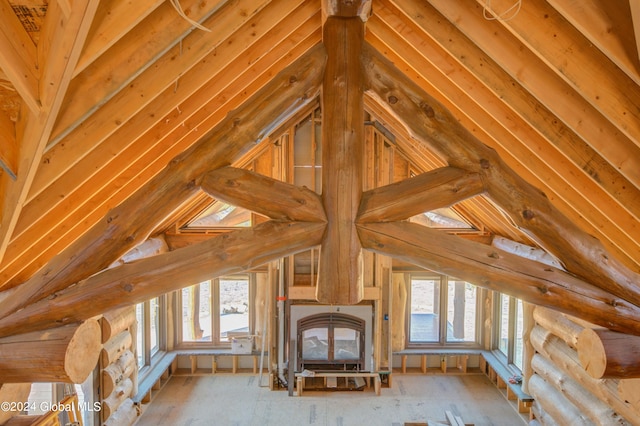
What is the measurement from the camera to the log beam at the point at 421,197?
2.79 meters

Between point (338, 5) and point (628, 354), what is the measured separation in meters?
2.78

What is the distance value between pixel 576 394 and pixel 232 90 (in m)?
5.39

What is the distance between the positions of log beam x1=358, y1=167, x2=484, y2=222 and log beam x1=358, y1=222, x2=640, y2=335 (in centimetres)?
7

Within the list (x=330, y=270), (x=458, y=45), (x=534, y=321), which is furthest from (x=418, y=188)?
(x=534, y=321)

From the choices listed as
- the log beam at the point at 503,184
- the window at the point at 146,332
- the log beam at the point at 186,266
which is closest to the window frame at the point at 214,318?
the window at the point at 146,332

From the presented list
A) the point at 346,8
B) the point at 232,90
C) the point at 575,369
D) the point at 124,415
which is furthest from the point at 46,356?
the point at 575,369

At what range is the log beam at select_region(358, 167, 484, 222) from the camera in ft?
9.15

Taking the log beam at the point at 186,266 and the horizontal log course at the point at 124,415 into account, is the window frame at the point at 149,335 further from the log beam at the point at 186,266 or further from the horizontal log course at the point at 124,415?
the log beam at the point at 186,266

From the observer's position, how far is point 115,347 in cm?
600

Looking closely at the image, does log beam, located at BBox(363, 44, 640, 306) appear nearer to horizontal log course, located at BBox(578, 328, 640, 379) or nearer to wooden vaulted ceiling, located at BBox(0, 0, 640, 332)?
wooden vaulted ceiling, located at BBox(0, 0, 640, 332)

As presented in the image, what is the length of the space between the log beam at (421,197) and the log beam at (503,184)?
0.29ft

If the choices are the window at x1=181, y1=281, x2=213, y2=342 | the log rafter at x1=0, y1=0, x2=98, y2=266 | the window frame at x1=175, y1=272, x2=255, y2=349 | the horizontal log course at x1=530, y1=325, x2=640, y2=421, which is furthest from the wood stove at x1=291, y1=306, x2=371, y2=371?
the log rafter at x1=0, y1=0, x2=98, y2=266

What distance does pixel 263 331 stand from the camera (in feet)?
25.7

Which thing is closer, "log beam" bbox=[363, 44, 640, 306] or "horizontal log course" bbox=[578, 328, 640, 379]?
"horizontal log course" bbox=[578, 328, 640, 379]
